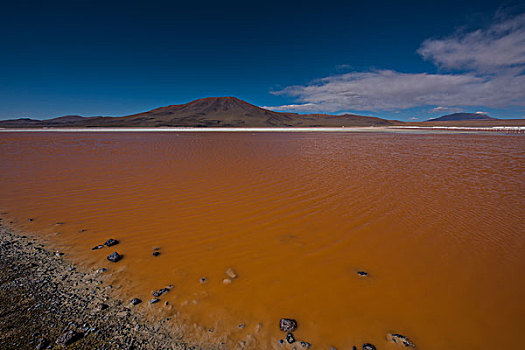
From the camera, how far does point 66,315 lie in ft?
9.03

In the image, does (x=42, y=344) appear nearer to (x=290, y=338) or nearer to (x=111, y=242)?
(x=111, y=242)

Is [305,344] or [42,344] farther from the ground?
[42,344]

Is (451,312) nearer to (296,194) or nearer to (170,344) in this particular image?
(170,344)

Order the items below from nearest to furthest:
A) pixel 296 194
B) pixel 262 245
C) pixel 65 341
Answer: pixel 65 341
pixel 262 245
pixel 296 194

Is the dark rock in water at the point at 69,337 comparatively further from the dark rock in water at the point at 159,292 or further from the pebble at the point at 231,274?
the pebble at the point at 231,274

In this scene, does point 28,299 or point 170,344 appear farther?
point 28,299

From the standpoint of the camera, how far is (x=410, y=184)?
8.30 meters

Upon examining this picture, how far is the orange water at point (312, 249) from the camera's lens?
2.76 metres

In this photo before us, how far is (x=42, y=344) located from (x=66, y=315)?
1.43ft

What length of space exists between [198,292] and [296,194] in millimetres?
4663

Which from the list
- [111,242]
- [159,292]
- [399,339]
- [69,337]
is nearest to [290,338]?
[399,339]

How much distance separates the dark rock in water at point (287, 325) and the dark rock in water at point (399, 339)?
1036mm

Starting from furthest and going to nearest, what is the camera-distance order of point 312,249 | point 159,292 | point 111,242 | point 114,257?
point 111,242 → point 312,249 → point 114,257 → point 159,292

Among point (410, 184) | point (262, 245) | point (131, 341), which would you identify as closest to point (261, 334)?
point (131, 341)
